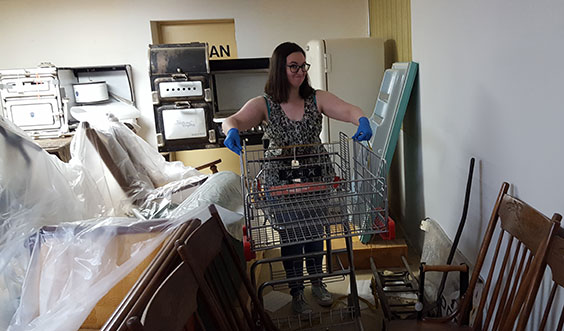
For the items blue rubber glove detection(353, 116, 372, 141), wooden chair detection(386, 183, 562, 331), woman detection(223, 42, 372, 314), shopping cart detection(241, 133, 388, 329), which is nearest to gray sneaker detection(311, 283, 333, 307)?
shopping cart detection(241, 133, 388, 329)

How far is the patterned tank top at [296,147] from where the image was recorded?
5.68 feet

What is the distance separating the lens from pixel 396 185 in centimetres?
321

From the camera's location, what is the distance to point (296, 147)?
1746mm

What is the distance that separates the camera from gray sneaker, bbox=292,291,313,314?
2123 mm

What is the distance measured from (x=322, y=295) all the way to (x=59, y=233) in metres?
1.35

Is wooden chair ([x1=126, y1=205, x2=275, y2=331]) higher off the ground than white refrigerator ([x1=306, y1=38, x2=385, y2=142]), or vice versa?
white refrigerator ([x1=306, y1=38, x2=385, y2=142])

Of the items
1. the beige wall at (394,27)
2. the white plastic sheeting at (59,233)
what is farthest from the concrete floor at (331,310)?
the beige wall at (394,27)

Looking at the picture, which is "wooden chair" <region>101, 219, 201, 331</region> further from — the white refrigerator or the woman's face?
the white refrigerator

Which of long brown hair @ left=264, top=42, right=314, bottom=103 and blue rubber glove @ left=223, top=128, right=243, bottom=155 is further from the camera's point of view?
long brown hair @ left=264, top=42, right=314, bottom=103

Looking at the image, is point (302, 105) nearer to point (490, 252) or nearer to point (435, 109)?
point (435, 109)

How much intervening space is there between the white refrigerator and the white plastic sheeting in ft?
4.02

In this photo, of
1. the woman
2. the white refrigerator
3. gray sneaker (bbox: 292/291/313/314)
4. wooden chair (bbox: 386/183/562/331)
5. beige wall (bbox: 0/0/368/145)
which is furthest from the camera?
beige wall (bbox: 0/0/368/145)

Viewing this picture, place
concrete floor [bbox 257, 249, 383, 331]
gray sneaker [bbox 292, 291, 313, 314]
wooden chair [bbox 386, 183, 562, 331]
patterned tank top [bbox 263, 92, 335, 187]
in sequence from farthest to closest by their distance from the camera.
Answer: gray sneaker [bbox 292, 291, 313, 314] < concrete floor [bbox 257, 249, 383, 331] < patterned tank top [bbox 263, 92, 335, 187] < wooden chair [bbox 386, 183, 562, 331]

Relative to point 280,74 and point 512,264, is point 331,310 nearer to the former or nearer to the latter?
point 512,264
